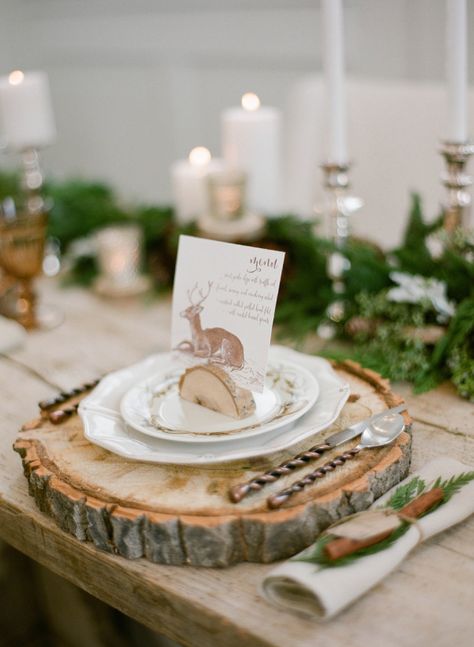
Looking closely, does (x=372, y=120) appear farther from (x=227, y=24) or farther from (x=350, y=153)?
(x=227, y=24)

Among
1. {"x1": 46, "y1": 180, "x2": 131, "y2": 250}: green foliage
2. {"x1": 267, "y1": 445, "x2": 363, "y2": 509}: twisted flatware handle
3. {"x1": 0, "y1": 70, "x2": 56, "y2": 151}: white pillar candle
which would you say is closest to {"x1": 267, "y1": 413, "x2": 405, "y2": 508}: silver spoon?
{"x1": 267, "y1": 445, "x2": 363, "y2": 509}: twisted flatware handle

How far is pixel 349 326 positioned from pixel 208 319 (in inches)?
15.8

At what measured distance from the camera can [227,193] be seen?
1.46 metres

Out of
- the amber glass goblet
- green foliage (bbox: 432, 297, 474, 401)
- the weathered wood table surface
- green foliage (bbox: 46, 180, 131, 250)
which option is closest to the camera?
the weathered wood table surface

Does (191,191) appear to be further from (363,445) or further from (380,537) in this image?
(380,537)

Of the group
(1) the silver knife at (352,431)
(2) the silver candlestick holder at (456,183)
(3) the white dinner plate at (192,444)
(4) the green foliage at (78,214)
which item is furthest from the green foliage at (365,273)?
(4) the green foliage at (78,214)

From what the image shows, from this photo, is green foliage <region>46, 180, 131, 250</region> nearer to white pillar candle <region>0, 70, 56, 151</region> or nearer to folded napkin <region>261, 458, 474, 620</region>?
white pillar candle <region>0, 70, 56, 151</region>

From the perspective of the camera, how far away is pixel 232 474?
80cm

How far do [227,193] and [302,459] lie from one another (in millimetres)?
773

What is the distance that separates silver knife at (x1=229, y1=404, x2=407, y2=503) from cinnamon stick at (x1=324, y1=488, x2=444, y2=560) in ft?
0.34

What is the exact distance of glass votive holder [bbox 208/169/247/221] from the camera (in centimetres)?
145

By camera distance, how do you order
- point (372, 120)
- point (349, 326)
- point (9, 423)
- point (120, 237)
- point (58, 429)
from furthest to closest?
point (372, 120)
point (120, 237)
point (349, 326)
point (9, 423)
point (58, 429)

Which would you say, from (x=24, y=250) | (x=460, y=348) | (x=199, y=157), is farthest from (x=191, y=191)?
(x=460, y=348)

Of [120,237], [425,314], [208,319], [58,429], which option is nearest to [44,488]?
[58,429]
